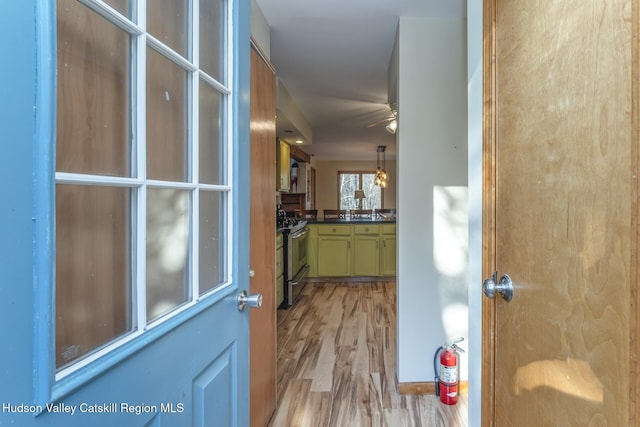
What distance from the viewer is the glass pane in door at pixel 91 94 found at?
0.60 metres

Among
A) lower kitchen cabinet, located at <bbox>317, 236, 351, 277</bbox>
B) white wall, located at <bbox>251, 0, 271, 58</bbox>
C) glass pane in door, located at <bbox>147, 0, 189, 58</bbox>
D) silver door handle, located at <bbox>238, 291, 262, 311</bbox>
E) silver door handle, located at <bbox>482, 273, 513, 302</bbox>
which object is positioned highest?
white wall, located at <bbox>251, 0, 271, 58</bbox>

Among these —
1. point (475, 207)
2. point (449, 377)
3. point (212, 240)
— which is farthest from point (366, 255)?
point (212, 240)

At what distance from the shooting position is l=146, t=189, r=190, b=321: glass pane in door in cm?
82

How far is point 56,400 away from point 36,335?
0.35ft

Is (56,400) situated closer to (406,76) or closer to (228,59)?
(228,59)

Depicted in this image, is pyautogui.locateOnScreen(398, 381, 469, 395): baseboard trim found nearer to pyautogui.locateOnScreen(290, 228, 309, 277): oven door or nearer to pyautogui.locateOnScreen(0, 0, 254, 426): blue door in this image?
pyautogui.locateOnScreen(0, 0, 254, 426): blue door

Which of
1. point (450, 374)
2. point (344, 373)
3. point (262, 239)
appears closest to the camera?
point (262, 239)

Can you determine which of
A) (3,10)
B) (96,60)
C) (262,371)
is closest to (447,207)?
(262,371)

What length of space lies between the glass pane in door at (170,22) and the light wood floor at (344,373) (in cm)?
197

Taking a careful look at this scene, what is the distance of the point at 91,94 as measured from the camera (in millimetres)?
666

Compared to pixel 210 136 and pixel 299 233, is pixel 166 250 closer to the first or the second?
pixel 210 136

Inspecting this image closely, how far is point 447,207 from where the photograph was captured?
93.0 inches

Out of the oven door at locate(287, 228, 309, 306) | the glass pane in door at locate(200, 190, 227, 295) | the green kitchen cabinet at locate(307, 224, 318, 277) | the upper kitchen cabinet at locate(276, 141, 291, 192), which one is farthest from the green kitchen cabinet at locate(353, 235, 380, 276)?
the glass pane in door at locate(200, 190, 227, 295)

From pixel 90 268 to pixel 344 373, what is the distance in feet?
7.58
